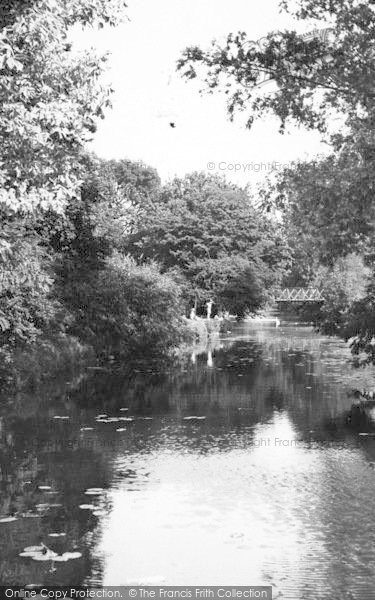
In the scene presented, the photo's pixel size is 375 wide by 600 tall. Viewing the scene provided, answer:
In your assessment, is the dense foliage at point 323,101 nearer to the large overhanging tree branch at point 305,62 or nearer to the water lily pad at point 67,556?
the large overhanging tree branch at point 305,62

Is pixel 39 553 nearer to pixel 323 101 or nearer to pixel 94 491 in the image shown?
pixel 94 491

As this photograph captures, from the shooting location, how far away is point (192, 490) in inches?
489

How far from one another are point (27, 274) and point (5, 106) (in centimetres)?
1002

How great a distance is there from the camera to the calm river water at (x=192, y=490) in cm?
846

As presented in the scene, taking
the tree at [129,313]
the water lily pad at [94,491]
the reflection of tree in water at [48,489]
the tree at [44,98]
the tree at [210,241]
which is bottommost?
the water lily pad at [94,491]

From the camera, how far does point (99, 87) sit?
13289 millimetres

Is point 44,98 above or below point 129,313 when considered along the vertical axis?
above

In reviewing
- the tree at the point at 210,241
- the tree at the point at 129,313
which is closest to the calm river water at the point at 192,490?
the tree at the point at 129,313

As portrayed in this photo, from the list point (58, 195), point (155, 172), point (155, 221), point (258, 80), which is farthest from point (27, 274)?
point (155, 172)

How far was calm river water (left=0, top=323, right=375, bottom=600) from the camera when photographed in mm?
8461

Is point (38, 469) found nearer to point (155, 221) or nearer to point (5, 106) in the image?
point (5, 106)

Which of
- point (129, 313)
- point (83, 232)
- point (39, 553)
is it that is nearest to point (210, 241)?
point (129, 313)

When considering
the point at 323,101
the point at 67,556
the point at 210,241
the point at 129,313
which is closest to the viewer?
the point at 67,556

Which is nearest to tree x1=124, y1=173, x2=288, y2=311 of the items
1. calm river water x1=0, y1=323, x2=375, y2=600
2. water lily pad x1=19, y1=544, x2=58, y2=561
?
calm river water x1=0, y1=323, x2=375, y2=600
